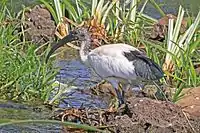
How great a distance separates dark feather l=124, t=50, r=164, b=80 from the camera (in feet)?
17.1

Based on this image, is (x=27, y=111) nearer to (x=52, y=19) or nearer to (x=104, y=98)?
(x=104, y=98)

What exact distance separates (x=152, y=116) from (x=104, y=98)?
1702 millimetres

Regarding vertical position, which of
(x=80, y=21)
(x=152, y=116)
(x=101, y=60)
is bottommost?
(x=152, y=116)

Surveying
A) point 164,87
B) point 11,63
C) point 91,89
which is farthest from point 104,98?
point 11,63

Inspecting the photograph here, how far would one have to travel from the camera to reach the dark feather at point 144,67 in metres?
5.20

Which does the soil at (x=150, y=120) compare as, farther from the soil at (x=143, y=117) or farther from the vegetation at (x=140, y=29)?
the vegetation at (x=140, y=29)

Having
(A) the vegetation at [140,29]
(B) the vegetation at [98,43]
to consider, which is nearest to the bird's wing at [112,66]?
(B) the vegetation at [98,43]

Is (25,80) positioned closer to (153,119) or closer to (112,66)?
(112,66)

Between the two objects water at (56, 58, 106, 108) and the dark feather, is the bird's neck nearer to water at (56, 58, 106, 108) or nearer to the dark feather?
water at (56, 58, 106, 108)

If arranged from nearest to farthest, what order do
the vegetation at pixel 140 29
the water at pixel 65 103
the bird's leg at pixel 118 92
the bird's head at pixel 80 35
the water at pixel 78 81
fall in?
1. the water at pixel 65 103
2. the bird's leg at pixel 118 92
3. the water at pixel 78 81
4. the bird's head at pixel 80 35
5. the vegetation at pixel 140 29

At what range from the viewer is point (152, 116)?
437cm

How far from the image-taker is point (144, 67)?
5.24 metres

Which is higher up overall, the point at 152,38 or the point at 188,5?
the point at 188,5

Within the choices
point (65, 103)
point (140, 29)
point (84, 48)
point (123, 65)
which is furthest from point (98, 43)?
point (123, 65)
